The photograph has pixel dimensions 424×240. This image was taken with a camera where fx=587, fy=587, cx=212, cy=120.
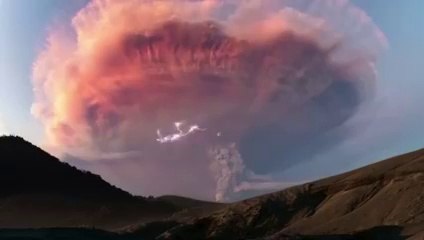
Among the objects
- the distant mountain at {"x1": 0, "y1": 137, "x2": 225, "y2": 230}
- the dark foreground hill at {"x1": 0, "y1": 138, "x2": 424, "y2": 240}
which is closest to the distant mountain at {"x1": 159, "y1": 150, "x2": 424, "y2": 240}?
the dark foreground hill at {"x1": 0, "y1": 138, "x2": 424, "y2": 240}

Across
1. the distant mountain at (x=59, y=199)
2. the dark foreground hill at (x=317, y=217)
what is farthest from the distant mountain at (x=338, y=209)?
the distant mountain at (x=59, y=199)

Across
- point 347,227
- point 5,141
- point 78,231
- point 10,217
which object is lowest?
point 347,227

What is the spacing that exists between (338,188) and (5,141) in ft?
279

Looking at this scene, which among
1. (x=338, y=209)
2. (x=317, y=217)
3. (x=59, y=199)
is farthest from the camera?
(x=59, y=199)

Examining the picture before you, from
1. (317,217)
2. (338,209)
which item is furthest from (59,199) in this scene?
(338,209)

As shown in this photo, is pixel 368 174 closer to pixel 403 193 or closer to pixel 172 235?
pixel 403 193

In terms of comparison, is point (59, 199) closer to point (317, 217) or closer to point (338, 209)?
point (317, 217)

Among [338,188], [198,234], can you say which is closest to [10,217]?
[198,234]

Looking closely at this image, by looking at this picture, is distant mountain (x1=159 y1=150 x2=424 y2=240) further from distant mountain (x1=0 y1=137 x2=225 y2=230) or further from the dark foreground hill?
distant mountain (x1=0 y1=137 x2=225 y2=230)

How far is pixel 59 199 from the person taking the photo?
96.9m

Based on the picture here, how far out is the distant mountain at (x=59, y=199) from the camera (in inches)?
3310

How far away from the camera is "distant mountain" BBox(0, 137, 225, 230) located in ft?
276

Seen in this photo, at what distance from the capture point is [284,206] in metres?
51.1

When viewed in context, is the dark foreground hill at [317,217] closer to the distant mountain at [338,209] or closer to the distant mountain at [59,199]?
the distant mountain at [338,209]
